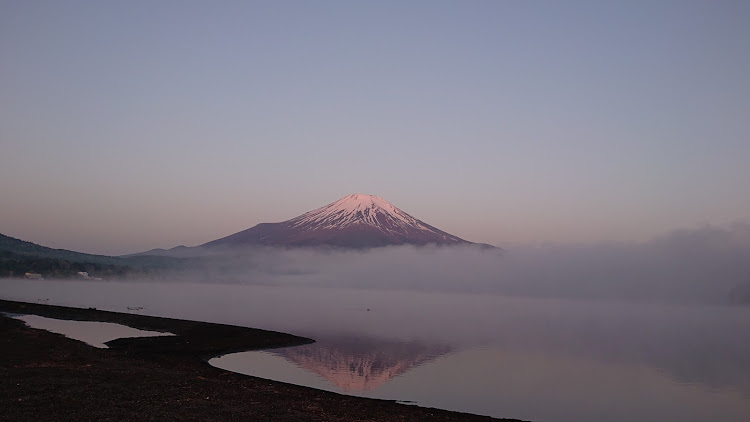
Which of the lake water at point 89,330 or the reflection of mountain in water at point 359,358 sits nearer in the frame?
the reflection of mountain in water at point 359,358

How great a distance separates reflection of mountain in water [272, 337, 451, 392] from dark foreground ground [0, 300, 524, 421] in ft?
21.5

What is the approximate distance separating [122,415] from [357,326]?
184ft

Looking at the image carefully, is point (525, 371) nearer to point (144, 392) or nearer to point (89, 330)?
point (144, 392)

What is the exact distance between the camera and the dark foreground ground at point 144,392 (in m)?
18.8

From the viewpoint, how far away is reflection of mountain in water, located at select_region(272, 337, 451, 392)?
114ft

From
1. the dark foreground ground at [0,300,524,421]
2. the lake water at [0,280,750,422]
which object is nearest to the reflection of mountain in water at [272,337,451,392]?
the lake water at [0,280,750,422]

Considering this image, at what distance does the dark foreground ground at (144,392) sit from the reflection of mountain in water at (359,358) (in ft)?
21.5

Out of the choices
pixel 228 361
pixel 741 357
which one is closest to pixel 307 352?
pixel 228 361

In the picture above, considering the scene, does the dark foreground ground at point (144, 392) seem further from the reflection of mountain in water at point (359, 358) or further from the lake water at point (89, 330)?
the reflection of mountain in water at point (359, 358)

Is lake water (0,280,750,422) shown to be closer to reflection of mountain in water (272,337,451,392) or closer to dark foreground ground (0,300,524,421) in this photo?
reflection of mountain in water (272,337,451,392)

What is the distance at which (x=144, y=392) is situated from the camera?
22.0 meters

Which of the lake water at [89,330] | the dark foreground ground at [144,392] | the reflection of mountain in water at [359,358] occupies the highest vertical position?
the dark foreground ground at [144,392]

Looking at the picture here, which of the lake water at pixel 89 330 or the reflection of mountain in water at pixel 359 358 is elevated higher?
the lake water at pixel 89 330

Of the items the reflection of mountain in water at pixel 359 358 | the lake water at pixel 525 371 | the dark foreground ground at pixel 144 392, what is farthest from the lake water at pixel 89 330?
the reflection of mountain in water at pixel 359 358
